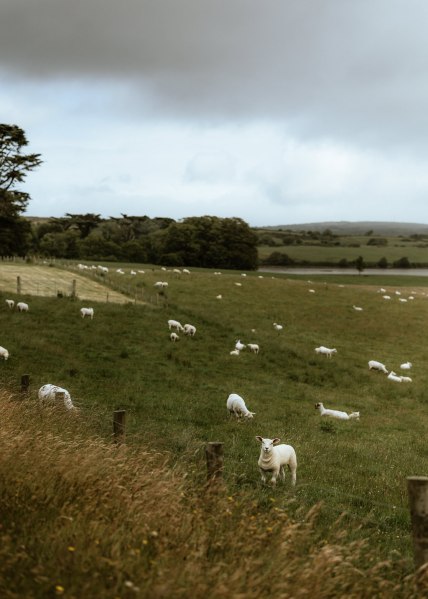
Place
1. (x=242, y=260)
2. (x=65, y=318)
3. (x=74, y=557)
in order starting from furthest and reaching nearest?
(x=242, y=260)
(x=65, y=318)
(x=74, y=557)

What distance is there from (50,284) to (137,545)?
41087 millimetres

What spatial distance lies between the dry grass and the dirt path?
32732 millimetres

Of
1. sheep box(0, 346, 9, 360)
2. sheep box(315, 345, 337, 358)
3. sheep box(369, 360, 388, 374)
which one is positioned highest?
sheep box(0, 346, 9, 360)

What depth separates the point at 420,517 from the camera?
19.8ft

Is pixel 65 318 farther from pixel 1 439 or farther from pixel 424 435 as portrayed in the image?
pixel 1 439

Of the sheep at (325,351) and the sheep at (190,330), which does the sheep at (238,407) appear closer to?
the sheep at (190,330)

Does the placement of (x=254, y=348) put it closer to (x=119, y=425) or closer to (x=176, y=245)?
(x=119, y=425)

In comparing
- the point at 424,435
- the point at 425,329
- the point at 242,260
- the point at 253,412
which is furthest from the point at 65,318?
the point at 242,260

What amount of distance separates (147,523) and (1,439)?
2.82m

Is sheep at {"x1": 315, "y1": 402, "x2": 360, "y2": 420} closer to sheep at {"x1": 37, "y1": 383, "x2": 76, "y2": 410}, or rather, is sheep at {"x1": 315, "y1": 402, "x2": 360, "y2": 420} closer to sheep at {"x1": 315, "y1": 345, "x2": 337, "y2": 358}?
sheep at {"x1": 37, "y1": 383, "x2": 76, "y2": 410}

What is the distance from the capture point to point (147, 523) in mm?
5680

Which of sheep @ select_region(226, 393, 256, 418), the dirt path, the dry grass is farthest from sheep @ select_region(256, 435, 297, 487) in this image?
the dirt path

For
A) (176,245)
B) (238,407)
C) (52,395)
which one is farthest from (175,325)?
(176,245)

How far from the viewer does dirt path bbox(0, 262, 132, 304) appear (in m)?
39.8
